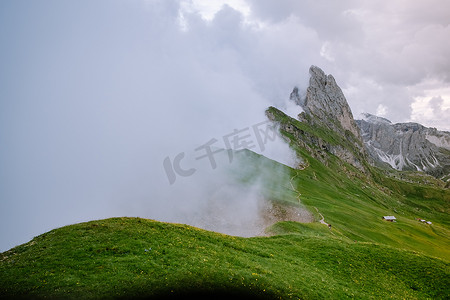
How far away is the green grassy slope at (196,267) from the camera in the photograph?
25.7m

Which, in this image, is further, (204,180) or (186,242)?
(204,180)

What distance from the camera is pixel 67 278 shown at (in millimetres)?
25891

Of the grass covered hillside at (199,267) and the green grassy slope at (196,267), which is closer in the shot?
the grass covered hillside at (199,267)

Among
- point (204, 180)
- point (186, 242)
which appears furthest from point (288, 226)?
point (204, 180)

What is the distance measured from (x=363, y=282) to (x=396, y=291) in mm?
3919

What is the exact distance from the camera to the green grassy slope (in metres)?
25.7

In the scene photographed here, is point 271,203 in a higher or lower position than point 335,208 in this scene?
higher

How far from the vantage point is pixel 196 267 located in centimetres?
2941

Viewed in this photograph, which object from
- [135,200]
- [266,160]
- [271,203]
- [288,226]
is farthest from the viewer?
[266,160]

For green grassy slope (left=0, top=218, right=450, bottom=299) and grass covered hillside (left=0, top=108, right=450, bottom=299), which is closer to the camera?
grass covered hillside (left=0, top=108, right=450, bottom=299)

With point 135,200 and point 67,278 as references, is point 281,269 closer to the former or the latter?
point 67,278

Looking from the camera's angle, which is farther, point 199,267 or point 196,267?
point 199,267

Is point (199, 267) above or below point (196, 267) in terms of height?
below

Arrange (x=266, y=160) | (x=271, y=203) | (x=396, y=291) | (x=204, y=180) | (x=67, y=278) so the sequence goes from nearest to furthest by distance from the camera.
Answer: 1. (x=67, y=278)
2. (x=396, y=291)
3. (x=271, y=203)
4. (x=204, y=180)
5. (x=266, y=160)
